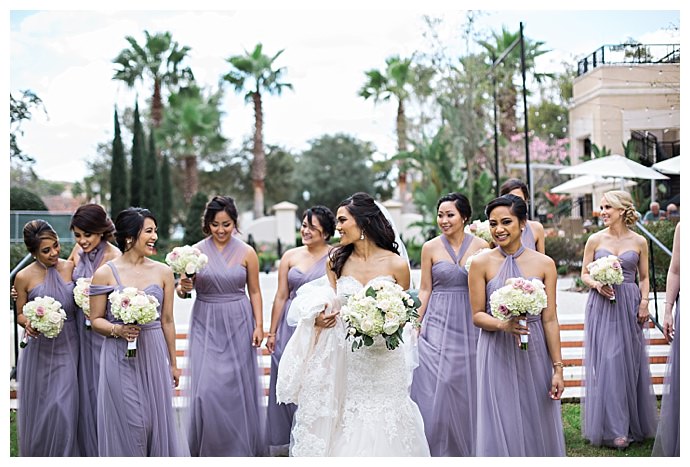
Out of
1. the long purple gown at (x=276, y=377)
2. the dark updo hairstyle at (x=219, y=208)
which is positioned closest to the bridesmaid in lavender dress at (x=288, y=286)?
the long purple gown at (x=276, y=377)

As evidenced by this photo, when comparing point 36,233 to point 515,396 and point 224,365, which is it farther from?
point 515,396

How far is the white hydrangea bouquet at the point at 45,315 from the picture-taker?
590 centimetres

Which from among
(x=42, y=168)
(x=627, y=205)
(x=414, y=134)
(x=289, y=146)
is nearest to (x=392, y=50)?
(x=414, y=134)

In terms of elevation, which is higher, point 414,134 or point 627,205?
point 414,134

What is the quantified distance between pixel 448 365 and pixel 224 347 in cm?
184

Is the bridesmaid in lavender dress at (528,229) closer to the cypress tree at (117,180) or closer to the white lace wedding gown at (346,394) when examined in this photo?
the white lace wedding gown at (346,394)

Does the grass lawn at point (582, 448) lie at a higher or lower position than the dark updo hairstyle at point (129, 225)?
lower

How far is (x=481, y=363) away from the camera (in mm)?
5215

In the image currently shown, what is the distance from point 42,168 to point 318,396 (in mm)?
28179

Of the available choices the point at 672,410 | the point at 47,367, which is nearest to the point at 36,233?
the point at 47,367

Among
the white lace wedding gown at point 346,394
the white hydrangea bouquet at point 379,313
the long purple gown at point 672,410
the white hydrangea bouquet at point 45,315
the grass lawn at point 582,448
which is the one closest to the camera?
the white hydrangea bouquet at point 379,313

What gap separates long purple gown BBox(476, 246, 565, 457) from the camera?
5.05 m

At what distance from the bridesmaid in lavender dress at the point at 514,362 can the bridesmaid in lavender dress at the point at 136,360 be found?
2.11 metres
